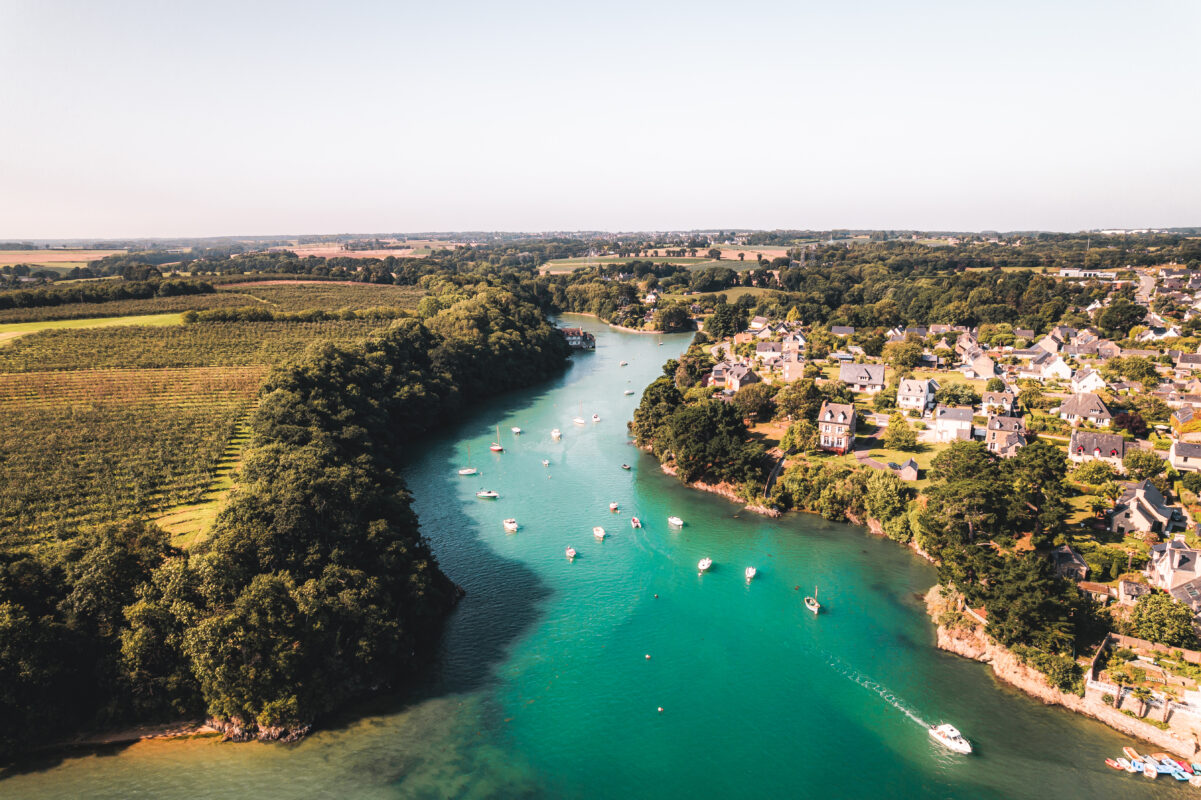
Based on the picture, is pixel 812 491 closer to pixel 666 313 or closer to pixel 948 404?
pixel 948 404

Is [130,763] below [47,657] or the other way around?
below

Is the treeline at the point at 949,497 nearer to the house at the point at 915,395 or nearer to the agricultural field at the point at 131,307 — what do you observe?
the house at the point at 915,395

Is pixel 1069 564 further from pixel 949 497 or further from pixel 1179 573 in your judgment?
pixel 949 497

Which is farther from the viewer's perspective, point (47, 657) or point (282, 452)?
point (282, 452)

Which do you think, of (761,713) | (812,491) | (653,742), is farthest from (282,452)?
(812,491)

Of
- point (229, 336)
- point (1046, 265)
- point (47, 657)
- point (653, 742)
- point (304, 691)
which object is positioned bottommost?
point (653, 742)

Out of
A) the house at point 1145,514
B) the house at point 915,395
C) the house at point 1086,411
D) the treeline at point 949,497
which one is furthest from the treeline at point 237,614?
the house at point 1086,411

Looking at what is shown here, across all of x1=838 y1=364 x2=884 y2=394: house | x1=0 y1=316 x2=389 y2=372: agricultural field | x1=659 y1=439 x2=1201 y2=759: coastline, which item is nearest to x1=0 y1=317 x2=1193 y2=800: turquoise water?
x1=659 y1=439 x2=1201 y2=759: coastline

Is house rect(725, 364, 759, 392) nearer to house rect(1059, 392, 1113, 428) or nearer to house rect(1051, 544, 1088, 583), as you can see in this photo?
house rect(1059, 392, 1113, 428)
